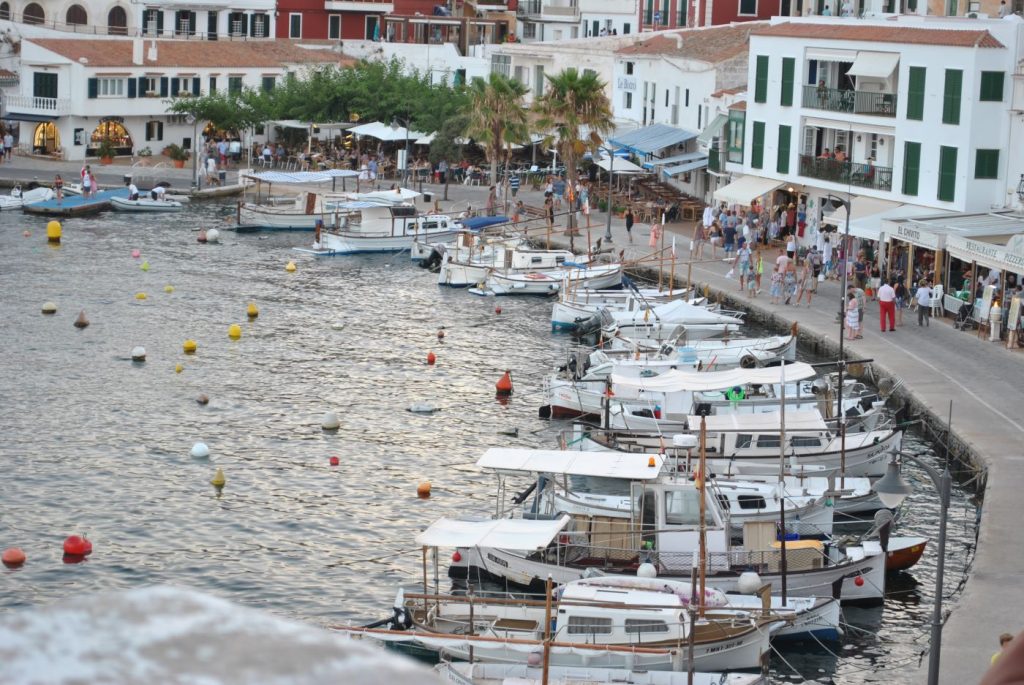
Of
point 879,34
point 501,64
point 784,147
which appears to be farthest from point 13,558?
point 501,64

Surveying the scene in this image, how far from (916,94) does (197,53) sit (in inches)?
2325

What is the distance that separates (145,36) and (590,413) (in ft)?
257

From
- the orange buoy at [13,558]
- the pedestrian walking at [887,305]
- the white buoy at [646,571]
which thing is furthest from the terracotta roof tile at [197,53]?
the white buoy at [646,571]

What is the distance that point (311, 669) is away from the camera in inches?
61.5

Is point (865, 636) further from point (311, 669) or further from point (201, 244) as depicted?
point (201, 244)

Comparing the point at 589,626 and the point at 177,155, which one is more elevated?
the point at 177,155

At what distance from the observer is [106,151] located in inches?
3767

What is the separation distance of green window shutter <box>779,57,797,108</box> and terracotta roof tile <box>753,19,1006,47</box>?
107 centimetres

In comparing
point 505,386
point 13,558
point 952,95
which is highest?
point 952,95

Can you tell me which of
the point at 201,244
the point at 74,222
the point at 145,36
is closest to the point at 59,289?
the point at 201,244

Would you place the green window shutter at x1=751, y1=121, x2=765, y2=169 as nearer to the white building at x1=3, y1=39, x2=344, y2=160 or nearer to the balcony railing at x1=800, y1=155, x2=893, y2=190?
the balcony railing at x1=800, y1=155, x2=893, y2=190

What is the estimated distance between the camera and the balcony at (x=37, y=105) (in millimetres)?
94375

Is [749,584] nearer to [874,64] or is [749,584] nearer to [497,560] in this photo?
[497,560]

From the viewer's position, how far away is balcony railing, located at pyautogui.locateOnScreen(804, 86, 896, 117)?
5978 centimetres
